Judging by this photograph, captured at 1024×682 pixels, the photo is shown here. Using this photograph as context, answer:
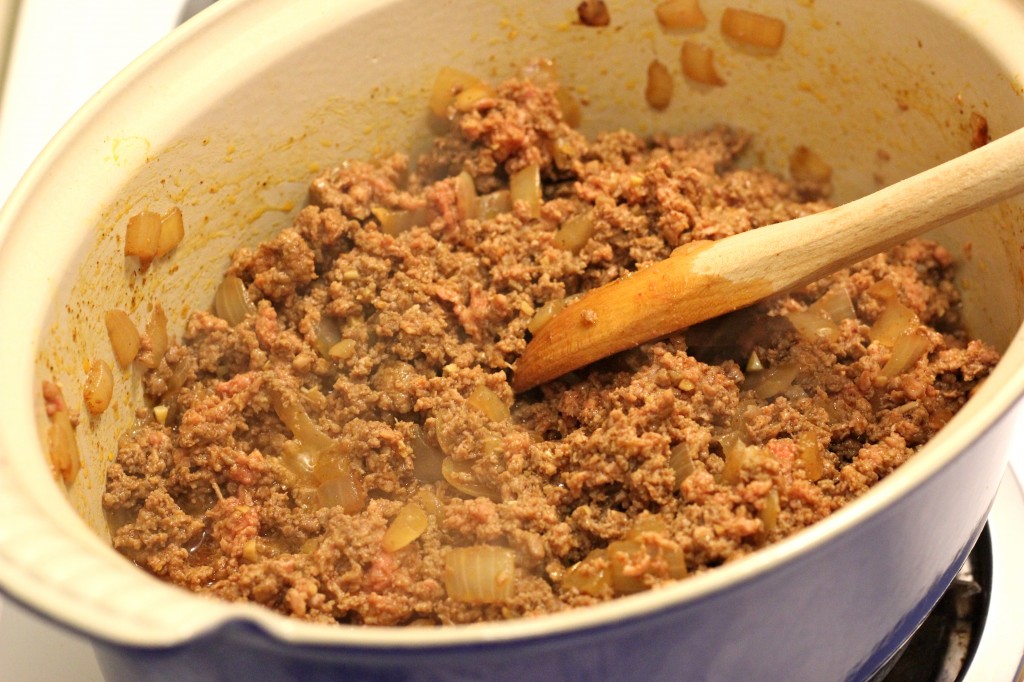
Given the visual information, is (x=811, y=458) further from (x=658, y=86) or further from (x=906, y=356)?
(x=658, y=86)

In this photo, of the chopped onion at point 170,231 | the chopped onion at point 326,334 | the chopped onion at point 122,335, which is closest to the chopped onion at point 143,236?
the chopped onion at point 170,231

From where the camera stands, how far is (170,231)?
216 cm

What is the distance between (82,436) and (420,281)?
80cm

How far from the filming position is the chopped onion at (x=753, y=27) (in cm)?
242

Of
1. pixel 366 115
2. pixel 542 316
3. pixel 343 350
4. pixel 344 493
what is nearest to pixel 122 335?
pixel 343 350

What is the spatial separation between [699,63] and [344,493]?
1430mm

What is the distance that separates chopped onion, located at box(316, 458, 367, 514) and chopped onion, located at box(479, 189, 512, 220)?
2.45 feet

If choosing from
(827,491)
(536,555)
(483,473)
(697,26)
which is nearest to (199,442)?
(483,473)

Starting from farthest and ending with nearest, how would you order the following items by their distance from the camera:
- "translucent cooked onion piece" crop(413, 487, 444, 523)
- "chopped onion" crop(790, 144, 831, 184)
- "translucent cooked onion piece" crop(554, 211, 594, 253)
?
"chopped onion" crop(790, 144, 831, 184) → "translucent cooked onion piece" crop(554, 211, 594, 253) → "translucent cooked onion piece" crop(413, 487, 444, 523)

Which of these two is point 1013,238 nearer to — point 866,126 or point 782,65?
point 866,126

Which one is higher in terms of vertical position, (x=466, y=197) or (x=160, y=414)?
(x=466, y=197)

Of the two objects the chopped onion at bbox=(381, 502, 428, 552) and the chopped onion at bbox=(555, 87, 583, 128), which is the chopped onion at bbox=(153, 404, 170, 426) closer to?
the chopped onion at bbox=(381, 502, 428, 552)

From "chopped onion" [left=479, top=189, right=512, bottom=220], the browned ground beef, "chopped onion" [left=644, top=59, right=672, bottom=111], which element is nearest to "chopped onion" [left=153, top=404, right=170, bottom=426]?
the browned ground beef

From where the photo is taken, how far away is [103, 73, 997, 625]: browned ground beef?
1838mm
